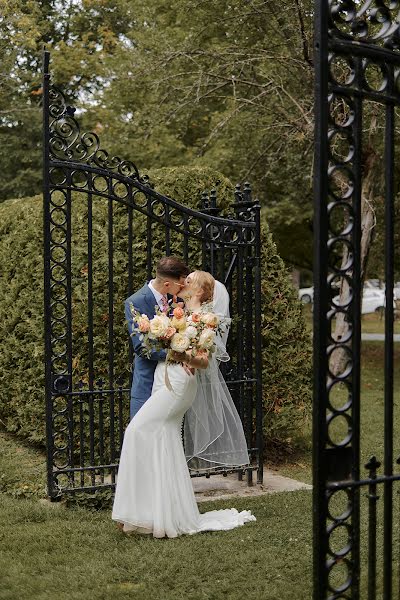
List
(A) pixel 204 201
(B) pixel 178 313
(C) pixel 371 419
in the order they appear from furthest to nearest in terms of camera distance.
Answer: (C) pixel 371 419
(A) pixel 204 201
(B) pixel 178 313

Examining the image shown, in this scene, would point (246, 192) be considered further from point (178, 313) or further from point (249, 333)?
point (178, 313)

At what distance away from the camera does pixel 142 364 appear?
6.46 metres

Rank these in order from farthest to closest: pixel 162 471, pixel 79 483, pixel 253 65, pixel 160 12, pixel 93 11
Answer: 1. pixel 93 11
2. pixel 160 12
3. pixel 253 65
4. pixel 79 483
5. pixel 162 471

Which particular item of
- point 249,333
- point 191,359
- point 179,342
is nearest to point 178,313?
point 179,342

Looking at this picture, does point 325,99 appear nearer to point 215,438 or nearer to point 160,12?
point 215,438

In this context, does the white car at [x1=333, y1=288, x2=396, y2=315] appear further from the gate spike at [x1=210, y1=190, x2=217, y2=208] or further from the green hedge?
the gate spike at [x1=210, y1=190, x2=217, y2=208]

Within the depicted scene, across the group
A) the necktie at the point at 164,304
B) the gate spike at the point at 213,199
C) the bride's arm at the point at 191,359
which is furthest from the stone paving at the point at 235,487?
the gate spike at the point at 213,199

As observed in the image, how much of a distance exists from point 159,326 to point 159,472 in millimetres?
1087

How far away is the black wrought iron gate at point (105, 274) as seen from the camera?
6996 mm

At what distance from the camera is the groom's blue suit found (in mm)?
6438

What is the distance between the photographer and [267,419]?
8828 mm

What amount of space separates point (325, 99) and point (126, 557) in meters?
3.55

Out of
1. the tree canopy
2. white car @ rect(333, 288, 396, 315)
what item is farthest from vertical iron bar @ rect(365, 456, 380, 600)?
white car @ rect(333, 288, 396, 315)

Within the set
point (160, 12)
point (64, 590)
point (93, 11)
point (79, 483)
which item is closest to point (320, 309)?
point (64, 590)
